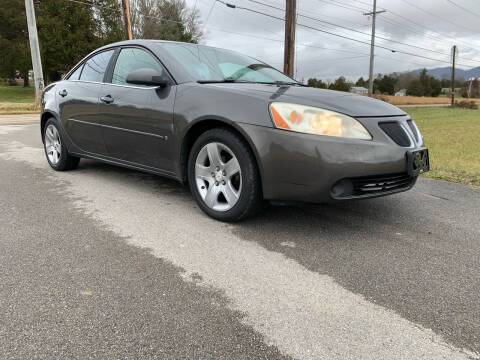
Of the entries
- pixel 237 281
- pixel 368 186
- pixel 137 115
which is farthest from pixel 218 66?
pixel 237 281

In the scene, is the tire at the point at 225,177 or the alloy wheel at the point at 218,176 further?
the alloy wheel at the point at 218,176

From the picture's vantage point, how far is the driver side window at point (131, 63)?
12.6 ft

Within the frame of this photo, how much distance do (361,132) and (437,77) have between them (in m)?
96.8

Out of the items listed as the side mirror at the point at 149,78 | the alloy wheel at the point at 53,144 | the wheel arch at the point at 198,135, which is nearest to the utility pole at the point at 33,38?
the alloy wheel at the point at 53,144

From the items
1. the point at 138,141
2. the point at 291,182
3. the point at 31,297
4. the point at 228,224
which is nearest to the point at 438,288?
the point at 291,182

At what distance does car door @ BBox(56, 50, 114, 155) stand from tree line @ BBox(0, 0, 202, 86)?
106 ft

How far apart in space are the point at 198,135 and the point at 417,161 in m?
1.77

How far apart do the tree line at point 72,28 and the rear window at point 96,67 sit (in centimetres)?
3232

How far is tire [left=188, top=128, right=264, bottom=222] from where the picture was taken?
10.0 ft

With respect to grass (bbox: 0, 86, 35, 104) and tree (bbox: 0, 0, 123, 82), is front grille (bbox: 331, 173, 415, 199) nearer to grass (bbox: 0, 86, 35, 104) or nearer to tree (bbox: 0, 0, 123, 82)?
grass (bbox: 0, 86, 35, 104)

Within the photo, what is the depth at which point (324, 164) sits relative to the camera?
2777 millimetres

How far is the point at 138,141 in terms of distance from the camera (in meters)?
3.81

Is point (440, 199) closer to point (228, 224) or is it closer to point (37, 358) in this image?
point (228, 224)

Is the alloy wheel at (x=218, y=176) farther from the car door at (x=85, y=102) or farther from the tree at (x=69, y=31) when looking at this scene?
the tree at (x=69, y=31)
